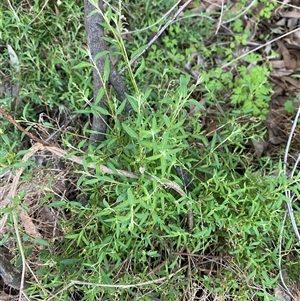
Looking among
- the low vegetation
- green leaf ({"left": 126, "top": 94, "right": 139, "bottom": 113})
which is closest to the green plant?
the low vegetation

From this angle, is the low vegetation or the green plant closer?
the low vegetation

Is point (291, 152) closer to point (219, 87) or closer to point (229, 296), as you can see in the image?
point (219, 87)

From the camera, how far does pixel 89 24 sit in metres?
1.36

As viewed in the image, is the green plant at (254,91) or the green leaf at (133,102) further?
the green plant at (254,91)

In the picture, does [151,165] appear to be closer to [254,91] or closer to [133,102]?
[133,102]

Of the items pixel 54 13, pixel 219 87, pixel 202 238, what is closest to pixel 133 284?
pixel 202 238

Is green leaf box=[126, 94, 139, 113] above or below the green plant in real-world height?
above

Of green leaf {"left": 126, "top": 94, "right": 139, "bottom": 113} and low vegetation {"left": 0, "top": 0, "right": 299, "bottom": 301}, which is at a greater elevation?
green leaf {"left": 126, "top": 94, "right": 139, "bottom": 113}

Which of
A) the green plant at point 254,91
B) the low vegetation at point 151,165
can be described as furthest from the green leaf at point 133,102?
the green plant at point 254,91

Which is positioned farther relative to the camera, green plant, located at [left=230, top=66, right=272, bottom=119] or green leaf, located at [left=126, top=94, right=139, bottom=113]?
green plant, located at [left=230, top=66, right=272, bottom=119]

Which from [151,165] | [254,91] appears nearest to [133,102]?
[151,165]

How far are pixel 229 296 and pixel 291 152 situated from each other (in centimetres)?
69

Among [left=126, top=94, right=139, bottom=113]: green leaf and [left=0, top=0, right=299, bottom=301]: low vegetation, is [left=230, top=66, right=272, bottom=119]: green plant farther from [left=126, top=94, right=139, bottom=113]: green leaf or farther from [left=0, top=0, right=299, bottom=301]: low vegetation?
[left=126, top=94, right=139, bottom=113]: green leaf

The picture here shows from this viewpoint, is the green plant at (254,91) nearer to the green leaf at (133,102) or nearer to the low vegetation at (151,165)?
the low vegetation at (151,165)
